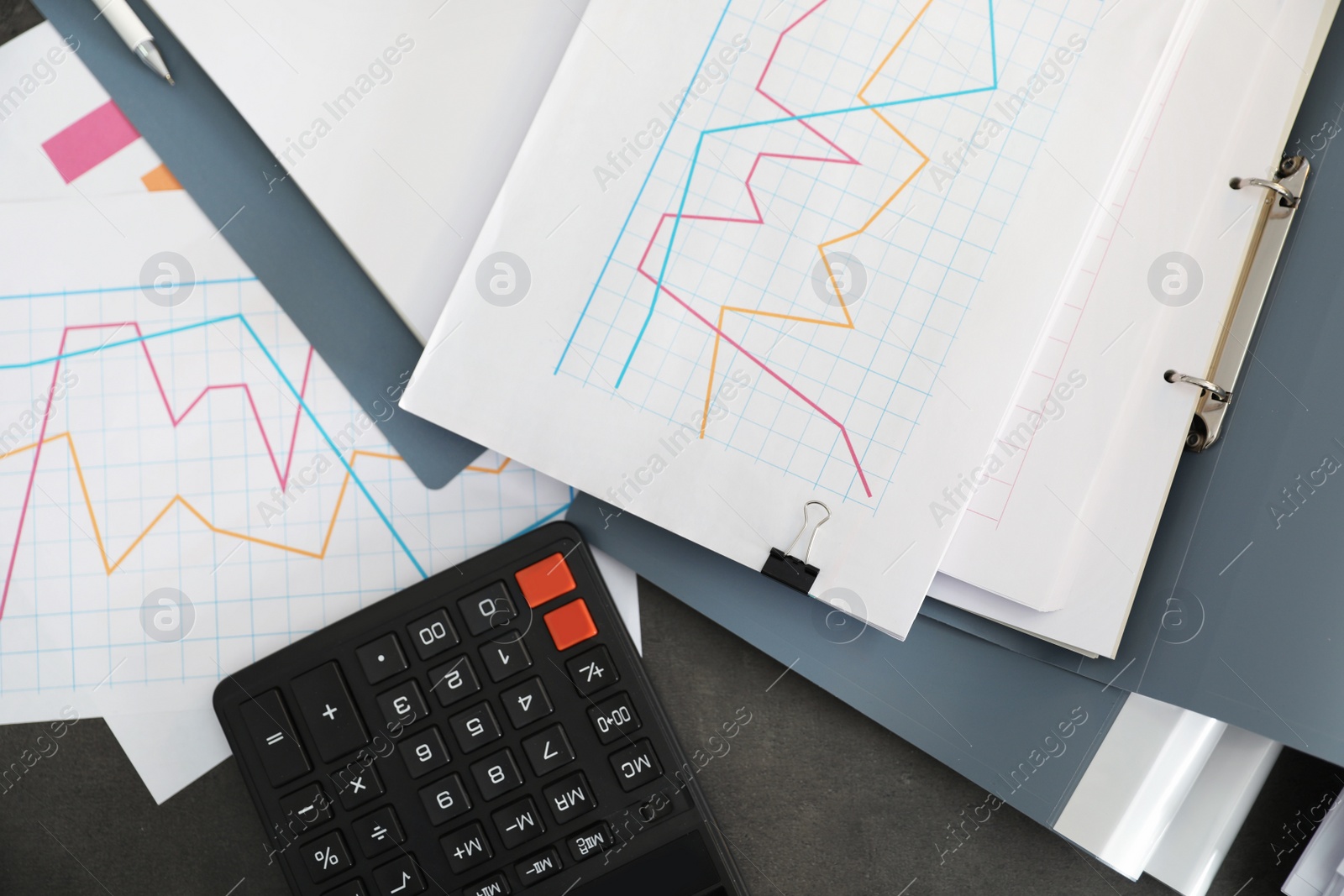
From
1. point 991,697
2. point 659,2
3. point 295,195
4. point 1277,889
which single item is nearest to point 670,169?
point 659,2

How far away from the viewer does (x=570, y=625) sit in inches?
19.1

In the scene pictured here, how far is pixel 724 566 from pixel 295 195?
0.35 metres

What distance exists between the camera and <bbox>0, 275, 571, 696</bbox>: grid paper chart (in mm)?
500

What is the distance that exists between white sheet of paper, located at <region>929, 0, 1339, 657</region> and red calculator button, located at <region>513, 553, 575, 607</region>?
0.22 metres

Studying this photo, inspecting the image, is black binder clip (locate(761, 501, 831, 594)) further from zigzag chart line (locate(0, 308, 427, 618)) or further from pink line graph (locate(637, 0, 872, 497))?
zigzag chart line (locate(0, 308, 427, 618))

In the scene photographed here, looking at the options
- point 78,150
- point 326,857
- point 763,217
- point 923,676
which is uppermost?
point 763,217

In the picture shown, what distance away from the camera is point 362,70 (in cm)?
50

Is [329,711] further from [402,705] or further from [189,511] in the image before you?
[189,511]

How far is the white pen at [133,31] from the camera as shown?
0.49 m

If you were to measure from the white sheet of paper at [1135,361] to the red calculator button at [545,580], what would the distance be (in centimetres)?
22

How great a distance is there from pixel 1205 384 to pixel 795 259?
235mm

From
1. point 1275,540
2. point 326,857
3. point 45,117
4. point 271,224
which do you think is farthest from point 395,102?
point 1275,540

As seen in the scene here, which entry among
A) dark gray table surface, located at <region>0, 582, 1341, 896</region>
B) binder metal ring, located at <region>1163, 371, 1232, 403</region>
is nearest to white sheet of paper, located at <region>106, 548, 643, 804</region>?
dark gray table surface, located at <region>0, 582, 1341, 896</region>

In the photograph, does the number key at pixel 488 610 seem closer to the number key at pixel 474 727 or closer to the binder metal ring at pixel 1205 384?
the number key at pixel 474 727
